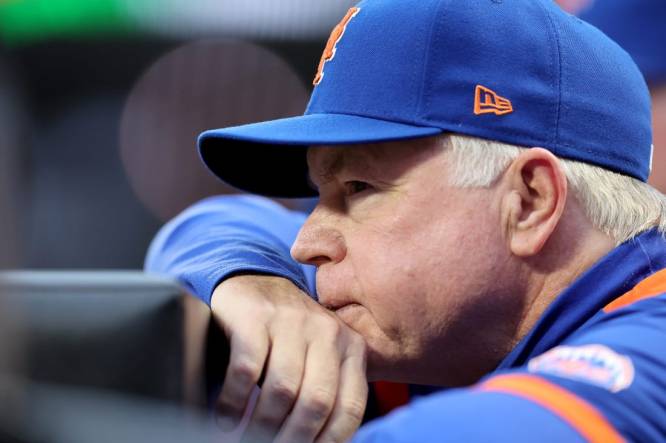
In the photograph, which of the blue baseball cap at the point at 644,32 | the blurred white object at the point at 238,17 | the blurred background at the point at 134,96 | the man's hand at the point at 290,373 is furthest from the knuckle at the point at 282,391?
the blurred white object at the point at 238,17

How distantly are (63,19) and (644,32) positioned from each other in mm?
5209

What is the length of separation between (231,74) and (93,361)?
23.0ft

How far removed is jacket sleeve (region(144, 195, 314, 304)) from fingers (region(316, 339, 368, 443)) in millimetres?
260

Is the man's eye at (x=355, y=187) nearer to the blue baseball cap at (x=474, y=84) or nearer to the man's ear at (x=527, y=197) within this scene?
the blue baseball cap at (x=474, y=84)

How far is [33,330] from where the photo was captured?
2.43ft

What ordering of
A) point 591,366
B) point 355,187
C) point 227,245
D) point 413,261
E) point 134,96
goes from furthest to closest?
point 134,96
point 227,245
point 355,187
point 413,261
point 591,366

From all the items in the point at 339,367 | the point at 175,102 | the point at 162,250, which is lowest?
the point at 175,102

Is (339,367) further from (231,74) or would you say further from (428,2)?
(231,74)

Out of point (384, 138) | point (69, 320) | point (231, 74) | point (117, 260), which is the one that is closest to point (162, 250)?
point (384, 138)

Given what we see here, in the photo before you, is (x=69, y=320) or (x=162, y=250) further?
(x=162, y=250)

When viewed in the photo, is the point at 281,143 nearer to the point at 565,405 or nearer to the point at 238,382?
the point at 238,382

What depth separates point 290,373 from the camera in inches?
48.2

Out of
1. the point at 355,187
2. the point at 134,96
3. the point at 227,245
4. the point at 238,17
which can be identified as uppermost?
the point at 355,187

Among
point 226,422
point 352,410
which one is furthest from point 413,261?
point 226,422
